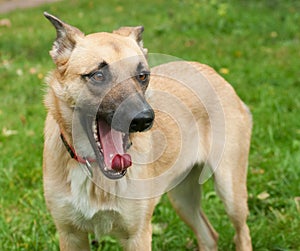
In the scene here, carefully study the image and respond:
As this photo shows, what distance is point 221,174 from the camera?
14.7 feet

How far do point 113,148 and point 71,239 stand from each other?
0.79 meters

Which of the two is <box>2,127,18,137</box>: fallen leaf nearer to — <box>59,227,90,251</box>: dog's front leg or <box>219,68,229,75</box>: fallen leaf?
<box>59,227,90,251</box>: dog's front leg

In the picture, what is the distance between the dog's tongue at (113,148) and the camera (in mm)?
3467

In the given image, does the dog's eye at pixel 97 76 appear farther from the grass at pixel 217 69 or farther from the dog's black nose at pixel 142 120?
the grass at pixel 217 69

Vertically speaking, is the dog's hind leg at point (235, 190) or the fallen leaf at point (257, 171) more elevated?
the dog's hind leg at point (235, 190)

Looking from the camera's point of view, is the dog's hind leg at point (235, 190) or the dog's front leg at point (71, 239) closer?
the dog's front leg at point (71, 239)

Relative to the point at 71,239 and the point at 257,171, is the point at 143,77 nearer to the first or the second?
the point at 71,239

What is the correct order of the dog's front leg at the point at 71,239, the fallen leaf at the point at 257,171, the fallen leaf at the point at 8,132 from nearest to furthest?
the dog's front leg at the point at 71,239, the fallen leaf at the point at 257,171, the fallen leaf at the point at 8,132

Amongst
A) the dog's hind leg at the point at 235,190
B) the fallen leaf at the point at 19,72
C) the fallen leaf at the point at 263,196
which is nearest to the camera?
the dog's hind leg at the point at 235,190

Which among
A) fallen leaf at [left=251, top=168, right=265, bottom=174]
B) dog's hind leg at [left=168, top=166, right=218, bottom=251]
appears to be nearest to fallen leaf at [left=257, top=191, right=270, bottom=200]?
fallen leaf at [left=251, top=168, right=265, bottom=174]

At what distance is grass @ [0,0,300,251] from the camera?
4.91m

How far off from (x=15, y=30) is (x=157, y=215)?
7047 mm

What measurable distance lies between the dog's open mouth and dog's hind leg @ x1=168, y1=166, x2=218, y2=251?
135 centimetres

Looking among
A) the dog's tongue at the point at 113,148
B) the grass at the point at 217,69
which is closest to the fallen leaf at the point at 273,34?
the grass at the point at 217,69
